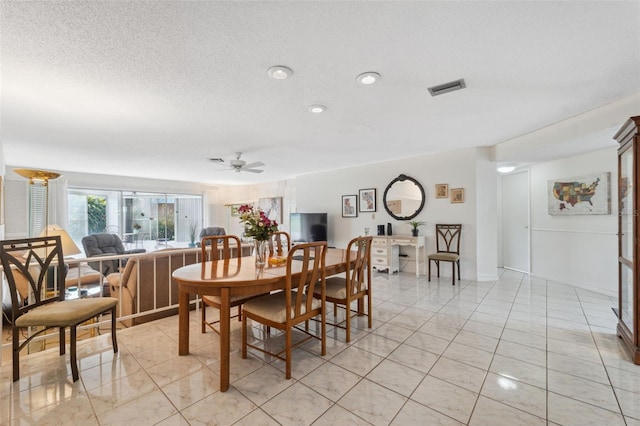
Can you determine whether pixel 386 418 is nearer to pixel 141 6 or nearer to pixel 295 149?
pixel 141 6

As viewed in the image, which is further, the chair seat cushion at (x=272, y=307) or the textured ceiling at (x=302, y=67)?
the chair seat cushion at (x=272, y=307)

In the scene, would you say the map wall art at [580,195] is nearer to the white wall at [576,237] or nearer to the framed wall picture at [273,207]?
the white wall at [576,237]

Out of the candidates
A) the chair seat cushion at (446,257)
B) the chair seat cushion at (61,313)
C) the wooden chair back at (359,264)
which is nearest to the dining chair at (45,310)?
the chair seat cushion at (61,313)

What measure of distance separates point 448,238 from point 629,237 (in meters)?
2.65

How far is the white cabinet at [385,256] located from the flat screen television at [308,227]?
1642mm

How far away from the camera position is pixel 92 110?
113 inches

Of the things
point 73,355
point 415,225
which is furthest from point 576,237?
point 73,355

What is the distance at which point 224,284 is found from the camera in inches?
73.2

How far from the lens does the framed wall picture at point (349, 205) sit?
639 cm

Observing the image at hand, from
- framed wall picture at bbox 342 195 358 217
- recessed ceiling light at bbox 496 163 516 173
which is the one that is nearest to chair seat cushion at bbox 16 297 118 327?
framed wall picture at bbox 342 195 358 217

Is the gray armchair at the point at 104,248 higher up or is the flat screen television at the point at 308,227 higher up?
the flat screen television at the point at 308,227

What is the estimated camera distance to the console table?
16.4 ft

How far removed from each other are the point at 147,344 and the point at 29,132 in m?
3.37

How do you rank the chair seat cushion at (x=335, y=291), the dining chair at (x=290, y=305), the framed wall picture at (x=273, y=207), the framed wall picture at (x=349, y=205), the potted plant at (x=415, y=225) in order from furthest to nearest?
1. the framed wall picture at (x=273, y=207)
2. the framed wall picture at (x=349, y=205)
3. the potted plant at (x=415, y=225)
4. the chair seat cushion at (x=335, y=291)
5. the dining chair at (x=290, y=305)
